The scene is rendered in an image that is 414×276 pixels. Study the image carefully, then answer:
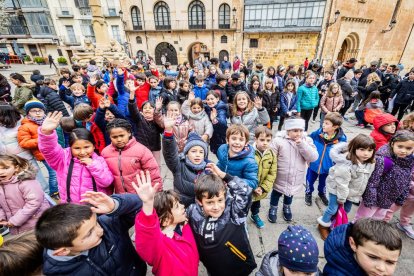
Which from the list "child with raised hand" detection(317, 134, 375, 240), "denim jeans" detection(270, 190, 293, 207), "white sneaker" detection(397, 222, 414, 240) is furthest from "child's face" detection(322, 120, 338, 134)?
"white sneaker" detection(397, 222, 414, 240)

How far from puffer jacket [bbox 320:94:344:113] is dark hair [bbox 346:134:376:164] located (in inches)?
131

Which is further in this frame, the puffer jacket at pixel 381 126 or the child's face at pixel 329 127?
the child's face at pixel 329 127

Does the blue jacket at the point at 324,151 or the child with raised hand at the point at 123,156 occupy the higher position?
the child with raised hand at the point at 123,156

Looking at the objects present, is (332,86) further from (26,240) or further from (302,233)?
(26,240)

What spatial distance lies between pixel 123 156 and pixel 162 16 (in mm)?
25004

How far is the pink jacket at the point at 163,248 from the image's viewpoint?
1269mm

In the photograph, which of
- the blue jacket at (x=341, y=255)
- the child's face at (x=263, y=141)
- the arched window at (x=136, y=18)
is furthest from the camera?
the arched window at (x=136, y=18)

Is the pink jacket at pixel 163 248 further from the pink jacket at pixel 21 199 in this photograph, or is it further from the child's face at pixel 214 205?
the pink jacket at pixel 21 199

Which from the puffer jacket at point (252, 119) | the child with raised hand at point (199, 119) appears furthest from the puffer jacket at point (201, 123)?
the puffer jacket at point (252, 119)

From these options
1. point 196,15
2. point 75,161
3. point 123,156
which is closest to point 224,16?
point 196,15

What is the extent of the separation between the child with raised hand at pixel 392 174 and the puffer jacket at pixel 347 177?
3.6 inches

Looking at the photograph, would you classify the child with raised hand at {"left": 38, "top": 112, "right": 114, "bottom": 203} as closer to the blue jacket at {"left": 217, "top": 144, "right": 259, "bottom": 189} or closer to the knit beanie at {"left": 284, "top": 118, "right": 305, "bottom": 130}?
the blue jacket at {"left": 217, "top": 144, "right": 259, "bottom": 189}

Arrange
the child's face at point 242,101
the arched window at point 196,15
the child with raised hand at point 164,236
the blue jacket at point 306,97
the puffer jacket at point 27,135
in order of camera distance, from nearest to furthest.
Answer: the child with raised hand at point 164,236 < the puffer jacket at point 27,135 < the child's face at point 242,101 < the blue jacket at point 306,97 < the arched window at point 196,15

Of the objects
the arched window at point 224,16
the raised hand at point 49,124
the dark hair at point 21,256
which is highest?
the arched window at point 224,16
